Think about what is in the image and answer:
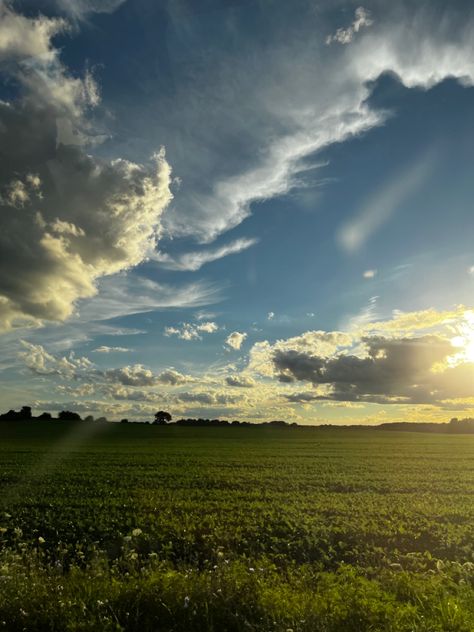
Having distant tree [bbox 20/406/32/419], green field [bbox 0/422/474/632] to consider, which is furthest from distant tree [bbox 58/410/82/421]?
green field [bbox 0/422/474/632]

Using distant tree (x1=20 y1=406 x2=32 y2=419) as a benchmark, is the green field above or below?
below

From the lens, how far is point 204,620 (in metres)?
6.60

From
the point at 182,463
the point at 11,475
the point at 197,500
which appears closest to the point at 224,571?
the point at 197,500

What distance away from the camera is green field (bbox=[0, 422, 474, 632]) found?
673 centimetres

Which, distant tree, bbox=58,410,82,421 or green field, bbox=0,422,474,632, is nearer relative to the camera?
green field, bbox=0,422,474,632

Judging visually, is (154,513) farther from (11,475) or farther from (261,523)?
(11,475)

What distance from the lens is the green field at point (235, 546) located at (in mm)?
6730

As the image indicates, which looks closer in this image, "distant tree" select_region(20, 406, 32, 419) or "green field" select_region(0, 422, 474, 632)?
"green field" select_region(0, 422, 474, 632)

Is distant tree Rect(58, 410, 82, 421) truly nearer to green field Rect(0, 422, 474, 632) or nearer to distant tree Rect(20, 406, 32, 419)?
distant tree Rect(20, 406, 32, 419)

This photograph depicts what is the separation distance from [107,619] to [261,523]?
1172 centimetres

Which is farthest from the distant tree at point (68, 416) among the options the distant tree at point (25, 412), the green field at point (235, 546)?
the green field at point (235, 546)

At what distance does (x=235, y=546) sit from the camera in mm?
14859

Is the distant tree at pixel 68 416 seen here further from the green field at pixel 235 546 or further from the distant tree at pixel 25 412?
the green field at pixel 235 546

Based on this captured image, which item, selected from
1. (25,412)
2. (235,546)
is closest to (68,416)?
(25,412)
